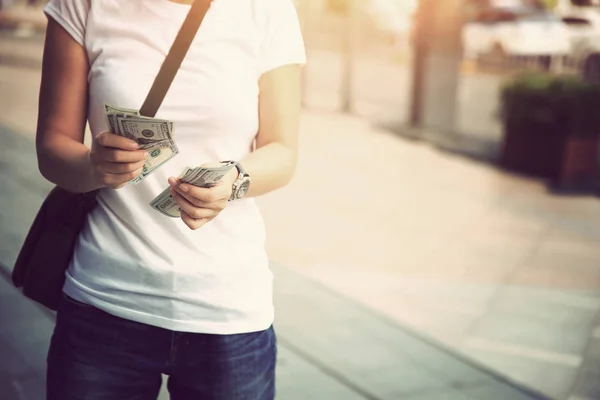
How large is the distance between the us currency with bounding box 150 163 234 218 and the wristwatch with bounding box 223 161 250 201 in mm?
38

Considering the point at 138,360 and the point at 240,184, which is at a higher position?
the point at 240,184

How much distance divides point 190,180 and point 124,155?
11 centimetres

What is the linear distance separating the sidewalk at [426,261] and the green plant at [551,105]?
590 millimetres

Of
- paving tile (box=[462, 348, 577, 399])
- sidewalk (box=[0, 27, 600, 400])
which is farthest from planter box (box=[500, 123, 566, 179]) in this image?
paving tile (box=[462, 348, 577, 399])

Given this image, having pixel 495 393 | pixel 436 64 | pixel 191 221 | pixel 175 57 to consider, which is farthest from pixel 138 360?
pixel 436 64

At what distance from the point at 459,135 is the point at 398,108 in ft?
6.31

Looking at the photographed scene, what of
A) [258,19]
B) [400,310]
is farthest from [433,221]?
[258,19]

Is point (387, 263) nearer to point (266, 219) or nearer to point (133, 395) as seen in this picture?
point (266, 219)

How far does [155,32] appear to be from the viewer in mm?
1448

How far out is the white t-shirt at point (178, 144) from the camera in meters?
1.44

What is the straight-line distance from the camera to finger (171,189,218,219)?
4.32 ft

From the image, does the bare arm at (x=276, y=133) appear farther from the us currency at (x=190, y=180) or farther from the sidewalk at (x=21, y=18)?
the sidewalk at (x=21, y=18)

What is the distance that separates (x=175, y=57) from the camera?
4.48 ft

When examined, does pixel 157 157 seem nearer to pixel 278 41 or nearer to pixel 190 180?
pixel 190 180
